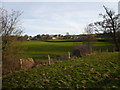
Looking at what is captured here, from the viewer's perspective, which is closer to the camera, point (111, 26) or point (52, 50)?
point (111, 26)

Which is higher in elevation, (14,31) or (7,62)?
(14,31)

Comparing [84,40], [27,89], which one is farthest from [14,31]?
[84,40]

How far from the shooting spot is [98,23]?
32.2m

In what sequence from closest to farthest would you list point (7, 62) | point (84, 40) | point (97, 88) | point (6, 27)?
point (97, 88), point (7, 62), point (6, 27), point (84, 40)

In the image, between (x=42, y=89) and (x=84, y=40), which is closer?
(x=42, y=89)

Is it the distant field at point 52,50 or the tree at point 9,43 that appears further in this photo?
the distant field at point 52,50

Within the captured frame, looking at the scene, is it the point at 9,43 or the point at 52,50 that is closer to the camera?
the point at 9,43

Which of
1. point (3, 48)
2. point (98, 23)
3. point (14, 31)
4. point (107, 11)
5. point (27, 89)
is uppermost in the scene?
point (107, 11)

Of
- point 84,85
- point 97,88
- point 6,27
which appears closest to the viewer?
point 97,88

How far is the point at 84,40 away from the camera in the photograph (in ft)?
124

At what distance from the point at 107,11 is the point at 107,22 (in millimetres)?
2406

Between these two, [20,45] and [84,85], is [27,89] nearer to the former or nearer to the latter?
[84,85]

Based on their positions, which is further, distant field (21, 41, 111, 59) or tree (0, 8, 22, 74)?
distant field (21, 41, 111, 59)

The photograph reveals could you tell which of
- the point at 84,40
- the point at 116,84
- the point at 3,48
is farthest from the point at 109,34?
the point at 116,84
